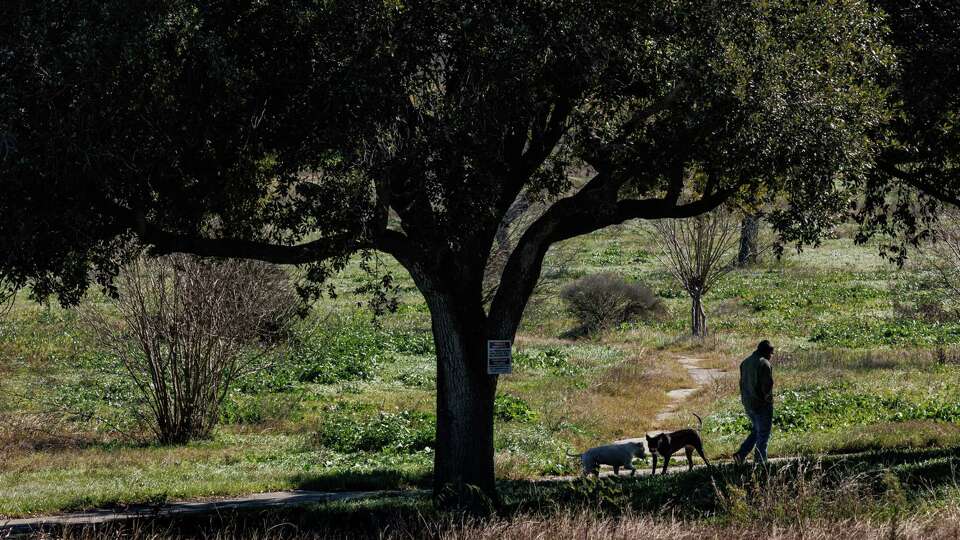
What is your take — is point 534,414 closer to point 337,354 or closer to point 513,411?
point 513,411

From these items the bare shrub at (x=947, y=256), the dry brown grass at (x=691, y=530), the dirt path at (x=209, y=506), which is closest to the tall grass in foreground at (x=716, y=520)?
the dry brown grass at (x=691, y=530)

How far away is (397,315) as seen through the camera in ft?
146

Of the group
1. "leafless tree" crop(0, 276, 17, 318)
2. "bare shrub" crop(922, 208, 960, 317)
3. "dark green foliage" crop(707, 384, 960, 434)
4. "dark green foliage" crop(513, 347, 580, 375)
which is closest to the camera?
"leafless tree" crop(0, 276, 17, 318)

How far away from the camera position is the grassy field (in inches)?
473

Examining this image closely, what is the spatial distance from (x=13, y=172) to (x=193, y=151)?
80.3 inches

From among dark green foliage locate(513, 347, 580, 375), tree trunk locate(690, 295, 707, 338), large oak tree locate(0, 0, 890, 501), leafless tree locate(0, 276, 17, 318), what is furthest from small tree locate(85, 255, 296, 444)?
tree trunk locate(690, 295, 707, 338)

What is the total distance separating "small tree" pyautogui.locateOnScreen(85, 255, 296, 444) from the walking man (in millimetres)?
9889

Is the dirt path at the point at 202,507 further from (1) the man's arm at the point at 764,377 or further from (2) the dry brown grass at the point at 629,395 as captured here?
(2) the dry brown grass at the point at 629,395

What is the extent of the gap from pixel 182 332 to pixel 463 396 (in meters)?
9.03

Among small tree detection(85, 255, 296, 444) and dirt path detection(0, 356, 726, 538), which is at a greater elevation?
small tree detection(85, 255, 296, 444)

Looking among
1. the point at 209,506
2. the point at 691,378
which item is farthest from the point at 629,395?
the point at 209,506

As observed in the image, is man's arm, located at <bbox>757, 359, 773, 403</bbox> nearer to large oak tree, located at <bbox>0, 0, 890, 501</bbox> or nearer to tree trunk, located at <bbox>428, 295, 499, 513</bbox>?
large oak tree, located at <bbox>0, 0, 890, 501</bbox>

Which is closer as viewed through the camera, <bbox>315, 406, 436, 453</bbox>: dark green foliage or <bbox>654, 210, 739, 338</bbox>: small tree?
<bbox>315, 406, 436, 453</bbox>: dark green foliage

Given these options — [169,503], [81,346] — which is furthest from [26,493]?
[81,346]
